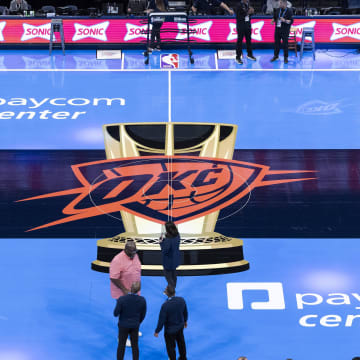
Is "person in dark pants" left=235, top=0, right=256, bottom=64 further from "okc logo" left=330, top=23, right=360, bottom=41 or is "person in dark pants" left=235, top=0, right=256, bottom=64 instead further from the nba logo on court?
"okc logo" left=330, top=23, right=360, bottom=41

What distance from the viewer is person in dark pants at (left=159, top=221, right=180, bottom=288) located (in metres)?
9.59

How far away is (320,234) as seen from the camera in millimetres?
12078

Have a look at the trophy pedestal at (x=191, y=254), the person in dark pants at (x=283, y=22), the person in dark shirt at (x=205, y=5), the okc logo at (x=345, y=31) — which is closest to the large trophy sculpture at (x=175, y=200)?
the trophy pedestal at (x=191, y=254)

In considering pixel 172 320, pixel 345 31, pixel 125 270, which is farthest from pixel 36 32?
pixel 172 320

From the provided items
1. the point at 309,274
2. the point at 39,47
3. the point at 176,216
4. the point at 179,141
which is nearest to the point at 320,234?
the point at 309,274

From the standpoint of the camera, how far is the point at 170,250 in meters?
9.66

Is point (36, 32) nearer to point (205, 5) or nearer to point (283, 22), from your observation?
point (205, 5)

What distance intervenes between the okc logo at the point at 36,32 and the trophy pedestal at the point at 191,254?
45.1 ft

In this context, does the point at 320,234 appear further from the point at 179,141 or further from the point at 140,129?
the point at 140,129

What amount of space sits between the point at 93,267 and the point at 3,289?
1.45 metres

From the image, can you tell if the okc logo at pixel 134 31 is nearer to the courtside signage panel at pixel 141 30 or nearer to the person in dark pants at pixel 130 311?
the courtside signage panel at pixel 141 30

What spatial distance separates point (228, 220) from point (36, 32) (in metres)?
14.0

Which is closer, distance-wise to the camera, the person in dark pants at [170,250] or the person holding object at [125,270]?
the person holding object at [125,270]

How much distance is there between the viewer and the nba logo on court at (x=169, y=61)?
2147 centimetres
